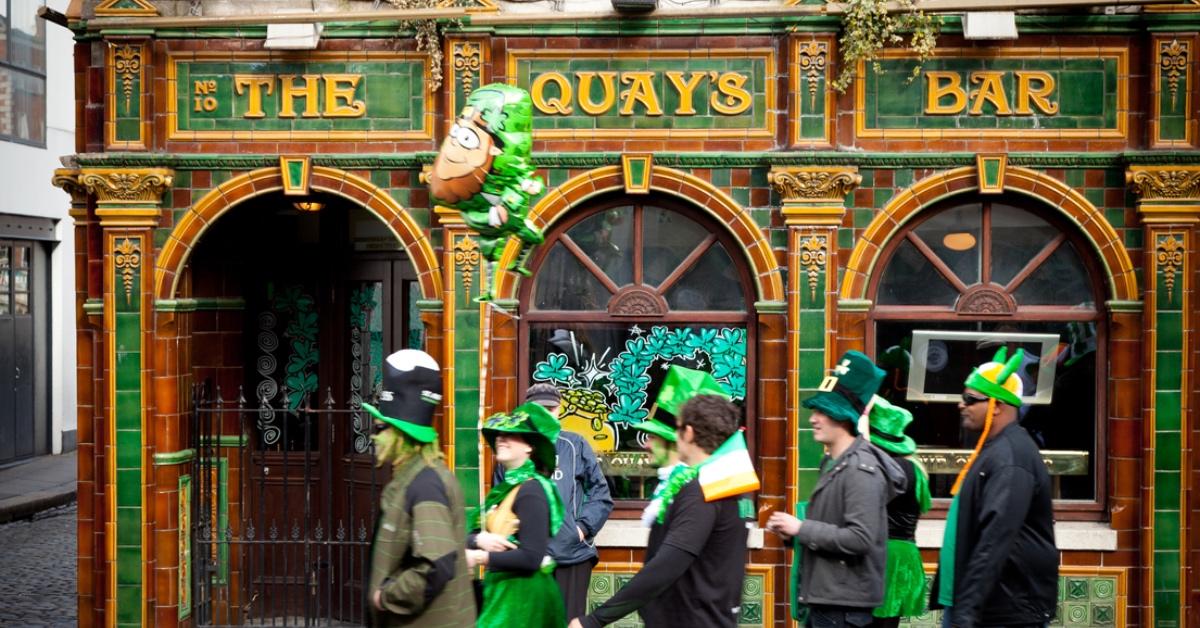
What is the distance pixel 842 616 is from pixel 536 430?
155cm

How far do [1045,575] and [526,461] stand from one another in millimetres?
2364

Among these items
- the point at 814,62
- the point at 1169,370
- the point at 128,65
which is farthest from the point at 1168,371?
the point at 128,65

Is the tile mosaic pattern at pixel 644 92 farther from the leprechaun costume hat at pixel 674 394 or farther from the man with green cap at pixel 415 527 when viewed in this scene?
the man with green cap at pixel 415 527

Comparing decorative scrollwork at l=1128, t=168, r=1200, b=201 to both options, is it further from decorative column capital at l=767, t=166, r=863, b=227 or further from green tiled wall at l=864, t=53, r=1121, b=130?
decorative column capital at l=767, t=166, r=863, b=227

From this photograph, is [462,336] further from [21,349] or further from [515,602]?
[21,349]

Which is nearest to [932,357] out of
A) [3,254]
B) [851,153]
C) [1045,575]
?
[851,153]

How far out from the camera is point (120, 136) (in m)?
10.3

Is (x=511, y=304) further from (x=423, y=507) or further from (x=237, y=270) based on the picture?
(x=423, y=507)

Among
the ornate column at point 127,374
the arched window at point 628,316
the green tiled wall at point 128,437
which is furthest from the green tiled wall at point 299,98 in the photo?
the arched window at point 628,316

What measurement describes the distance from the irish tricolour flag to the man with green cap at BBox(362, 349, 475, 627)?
1.00m

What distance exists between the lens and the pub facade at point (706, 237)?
10.0m

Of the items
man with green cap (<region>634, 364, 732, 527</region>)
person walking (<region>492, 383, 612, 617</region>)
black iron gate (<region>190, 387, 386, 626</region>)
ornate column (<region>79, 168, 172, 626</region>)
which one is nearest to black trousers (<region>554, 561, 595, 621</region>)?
person walking (<region>492, 383, 612, 617</region>)

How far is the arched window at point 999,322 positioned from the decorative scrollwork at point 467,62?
2952mm

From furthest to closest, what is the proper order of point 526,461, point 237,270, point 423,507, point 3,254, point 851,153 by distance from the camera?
point 3,254 → point 237,270 → point 851,153 → point 526,461 → point 423,507
